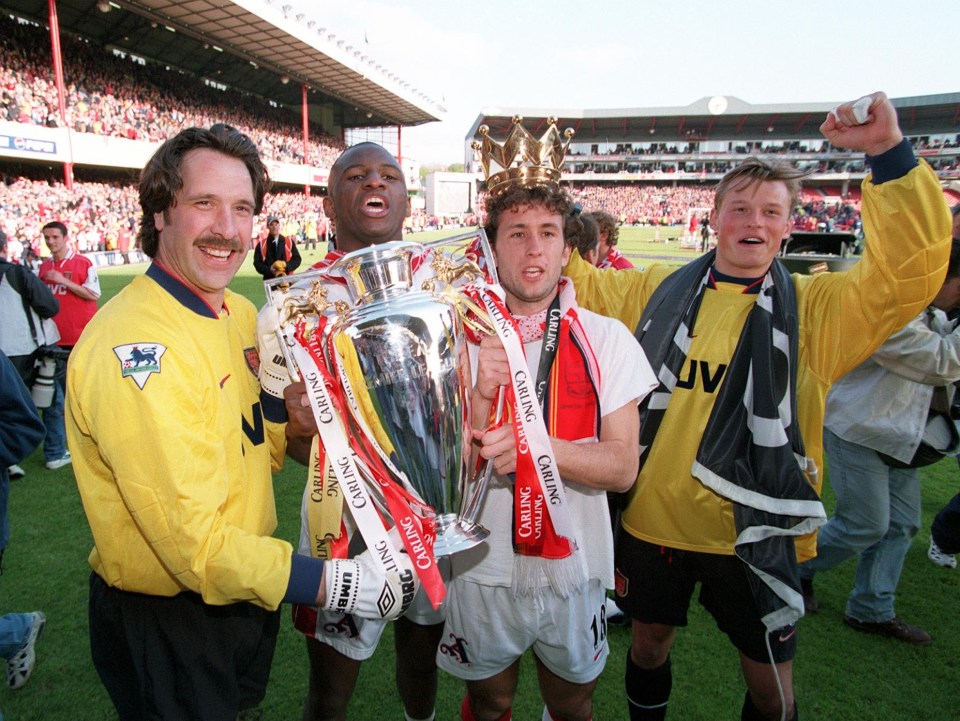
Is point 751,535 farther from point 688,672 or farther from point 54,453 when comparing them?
point 54,453

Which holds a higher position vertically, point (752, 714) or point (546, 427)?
point (546, 427)

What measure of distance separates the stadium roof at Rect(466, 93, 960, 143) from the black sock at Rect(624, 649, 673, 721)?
180 ft

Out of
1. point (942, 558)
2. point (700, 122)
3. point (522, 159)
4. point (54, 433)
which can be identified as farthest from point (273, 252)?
point (700, 122)

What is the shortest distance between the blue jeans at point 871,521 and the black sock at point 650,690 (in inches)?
52.2

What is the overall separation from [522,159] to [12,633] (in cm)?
291

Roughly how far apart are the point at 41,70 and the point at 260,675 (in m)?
30.7

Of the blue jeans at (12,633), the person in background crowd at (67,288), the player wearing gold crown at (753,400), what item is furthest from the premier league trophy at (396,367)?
the person in background crowd at (67,288)

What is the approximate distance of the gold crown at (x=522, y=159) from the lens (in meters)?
1.91

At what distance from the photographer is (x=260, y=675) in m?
1.85

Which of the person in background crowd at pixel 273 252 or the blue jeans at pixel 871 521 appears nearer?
the blue jeans at pixel 871 521

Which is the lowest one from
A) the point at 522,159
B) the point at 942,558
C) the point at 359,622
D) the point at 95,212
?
the point at 942,558

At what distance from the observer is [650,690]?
2.29 m

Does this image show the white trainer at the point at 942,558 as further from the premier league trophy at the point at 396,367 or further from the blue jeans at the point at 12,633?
the blue jeans at the point at 12,633

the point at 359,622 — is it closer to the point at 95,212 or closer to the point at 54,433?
the point at 54,433
